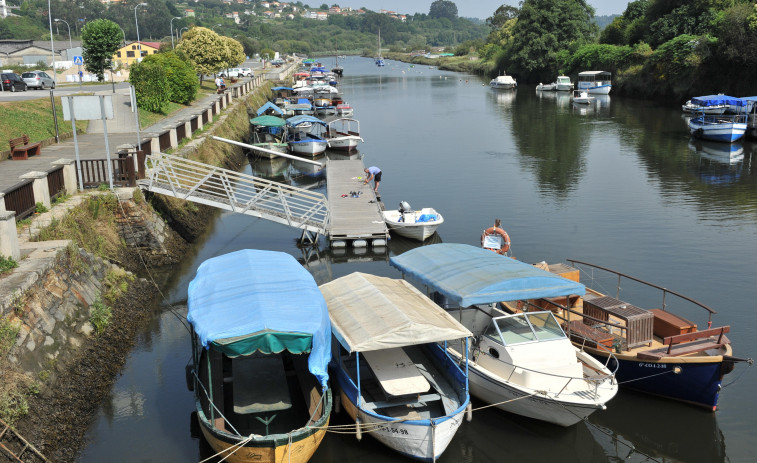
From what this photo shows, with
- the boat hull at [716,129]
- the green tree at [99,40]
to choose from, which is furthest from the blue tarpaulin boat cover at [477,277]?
the green tree at [99,40]

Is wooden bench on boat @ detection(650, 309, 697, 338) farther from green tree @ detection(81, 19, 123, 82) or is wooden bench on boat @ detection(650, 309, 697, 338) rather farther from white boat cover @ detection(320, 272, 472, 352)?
green tree @ detection(81, 19, 123, 82)

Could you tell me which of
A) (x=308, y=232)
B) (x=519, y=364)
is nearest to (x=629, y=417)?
(x=519, y=364)

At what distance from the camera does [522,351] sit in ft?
46.3

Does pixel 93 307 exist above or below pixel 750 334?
above

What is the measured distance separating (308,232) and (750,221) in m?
18.5

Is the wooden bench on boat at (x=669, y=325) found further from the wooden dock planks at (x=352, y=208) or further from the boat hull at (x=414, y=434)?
the wooden dock planks at (x=352, y=208)

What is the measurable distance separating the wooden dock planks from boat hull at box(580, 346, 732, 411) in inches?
489

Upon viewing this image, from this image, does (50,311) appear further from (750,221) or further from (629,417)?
(750,221)

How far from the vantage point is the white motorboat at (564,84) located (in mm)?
90250

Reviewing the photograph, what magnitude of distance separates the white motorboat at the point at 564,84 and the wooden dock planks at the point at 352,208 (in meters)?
62.3

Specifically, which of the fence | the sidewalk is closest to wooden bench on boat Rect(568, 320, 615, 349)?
the fence

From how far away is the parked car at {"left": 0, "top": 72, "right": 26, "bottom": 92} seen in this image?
156 ft

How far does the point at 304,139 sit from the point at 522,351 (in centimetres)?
3468

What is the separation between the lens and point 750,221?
94.4 ft
